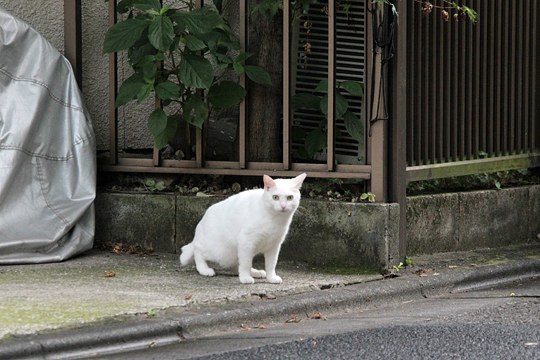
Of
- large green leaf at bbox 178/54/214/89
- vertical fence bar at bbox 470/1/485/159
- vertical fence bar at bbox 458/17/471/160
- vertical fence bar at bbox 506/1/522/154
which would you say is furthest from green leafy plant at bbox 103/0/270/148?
vertical fence bar at bbox 506/1/522/154

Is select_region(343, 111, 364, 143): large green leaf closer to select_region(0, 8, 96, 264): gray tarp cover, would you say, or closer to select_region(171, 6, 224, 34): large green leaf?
select_region(171, 6, 224, 34): large green leaf

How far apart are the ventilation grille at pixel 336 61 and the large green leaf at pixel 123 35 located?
1.18 meters

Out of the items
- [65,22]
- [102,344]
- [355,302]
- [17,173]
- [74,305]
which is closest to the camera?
[102,344]

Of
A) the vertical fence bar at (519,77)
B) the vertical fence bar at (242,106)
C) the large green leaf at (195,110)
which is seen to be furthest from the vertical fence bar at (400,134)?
the vertical fence bar at (519,77)

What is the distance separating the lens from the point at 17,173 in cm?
825

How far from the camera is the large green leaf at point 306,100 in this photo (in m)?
8.57

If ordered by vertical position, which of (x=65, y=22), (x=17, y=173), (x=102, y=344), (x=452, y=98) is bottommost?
(x=102, y=344)

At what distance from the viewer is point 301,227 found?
327 inches

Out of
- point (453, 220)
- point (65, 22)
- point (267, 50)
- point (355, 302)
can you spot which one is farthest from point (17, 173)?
point (453, 220)

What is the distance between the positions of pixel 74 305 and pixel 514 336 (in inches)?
95.1

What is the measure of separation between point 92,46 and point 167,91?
115 centimetres

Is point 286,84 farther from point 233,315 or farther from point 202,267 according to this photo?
point 233,315

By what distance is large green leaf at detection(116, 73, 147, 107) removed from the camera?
8531 millimetres

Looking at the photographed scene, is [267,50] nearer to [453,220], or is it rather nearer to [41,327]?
[453,220]
